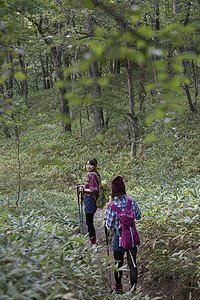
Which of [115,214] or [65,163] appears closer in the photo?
[65,163]

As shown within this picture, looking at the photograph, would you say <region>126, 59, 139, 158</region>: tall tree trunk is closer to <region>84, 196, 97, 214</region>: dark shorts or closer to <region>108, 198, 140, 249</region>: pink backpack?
<region>84, 196, 97, 214</region>: dark shorts

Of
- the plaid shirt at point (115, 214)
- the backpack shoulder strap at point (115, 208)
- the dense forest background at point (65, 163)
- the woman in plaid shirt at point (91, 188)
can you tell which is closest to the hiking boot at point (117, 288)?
the dense forest background at point (65, 163)

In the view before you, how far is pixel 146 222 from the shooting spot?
4.96 meters

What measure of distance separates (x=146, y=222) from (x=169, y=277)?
1162 millimetres

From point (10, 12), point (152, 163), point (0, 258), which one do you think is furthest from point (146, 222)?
point (152, 163)

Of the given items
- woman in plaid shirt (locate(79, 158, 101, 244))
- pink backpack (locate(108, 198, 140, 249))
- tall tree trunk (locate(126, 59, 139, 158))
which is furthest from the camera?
tall tree trunk (locate(126, 59, 139, 158))

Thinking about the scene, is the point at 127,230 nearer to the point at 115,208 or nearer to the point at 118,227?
the point at 118,227

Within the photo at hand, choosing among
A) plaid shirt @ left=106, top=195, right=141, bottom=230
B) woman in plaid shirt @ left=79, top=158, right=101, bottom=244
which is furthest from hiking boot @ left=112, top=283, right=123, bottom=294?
woman in plaid shirt @ left=79, top=158, right=101, bottom=244

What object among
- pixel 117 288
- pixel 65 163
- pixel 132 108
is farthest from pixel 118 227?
pixel 132 108

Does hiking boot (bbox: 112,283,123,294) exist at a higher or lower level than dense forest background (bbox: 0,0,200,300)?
lower

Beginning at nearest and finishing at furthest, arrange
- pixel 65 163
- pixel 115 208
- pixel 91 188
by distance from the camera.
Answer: pixel 65 163 → pixel 115 208 → pixel 91 188

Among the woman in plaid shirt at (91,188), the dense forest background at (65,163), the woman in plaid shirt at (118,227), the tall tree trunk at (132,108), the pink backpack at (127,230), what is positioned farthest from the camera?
the tall tree trunk at (132,108)

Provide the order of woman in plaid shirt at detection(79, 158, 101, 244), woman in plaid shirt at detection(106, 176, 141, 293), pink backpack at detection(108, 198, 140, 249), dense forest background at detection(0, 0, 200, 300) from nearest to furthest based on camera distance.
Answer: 1. dense forest background at detection(0, 0, 200, 300)
2. pink backpack at detection(108, 198, 140, 249)
3. woman in plaid shirt at detection(106, 176, 141, 293)
4. woman in plaid shirt at detection(79, 158, 101, 244)

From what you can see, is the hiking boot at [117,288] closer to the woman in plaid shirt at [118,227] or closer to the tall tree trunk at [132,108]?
the woman in plaid shirt at [118,227]
